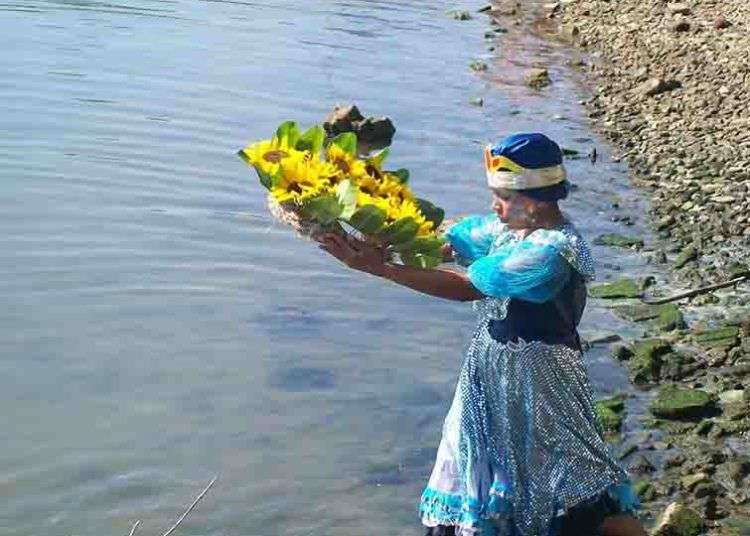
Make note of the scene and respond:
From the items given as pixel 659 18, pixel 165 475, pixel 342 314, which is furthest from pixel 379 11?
pixel 165 475

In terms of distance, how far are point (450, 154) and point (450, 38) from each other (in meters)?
10.7

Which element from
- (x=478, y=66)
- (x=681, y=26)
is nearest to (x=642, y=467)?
(x=478, y=66)

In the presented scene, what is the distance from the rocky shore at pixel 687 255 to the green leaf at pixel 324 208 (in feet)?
8.66

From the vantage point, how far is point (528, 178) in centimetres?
511

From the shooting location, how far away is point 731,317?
999 cm

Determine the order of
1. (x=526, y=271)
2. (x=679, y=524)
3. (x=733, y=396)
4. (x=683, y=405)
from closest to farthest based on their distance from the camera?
(x=526, y=271) → (x=679, y=524) → (x=683, y=405) → (x=733, y=396)

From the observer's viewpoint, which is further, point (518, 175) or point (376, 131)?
point (376, 131)

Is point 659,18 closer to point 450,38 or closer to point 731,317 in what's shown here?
point 450,38

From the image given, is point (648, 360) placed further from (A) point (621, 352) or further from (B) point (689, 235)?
(B) point (689, 235)

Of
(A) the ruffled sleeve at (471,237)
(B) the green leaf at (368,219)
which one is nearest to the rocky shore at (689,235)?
(A) the ruffled sleeve at (471,237)

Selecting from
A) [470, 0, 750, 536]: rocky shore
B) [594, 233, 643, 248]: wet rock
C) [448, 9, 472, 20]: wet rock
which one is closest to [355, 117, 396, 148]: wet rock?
[470, 0, 750, 536]: rocky shore

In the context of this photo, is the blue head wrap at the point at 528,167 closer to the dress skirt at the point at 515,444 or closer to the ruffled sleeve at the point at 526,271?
the ruffled sleeve at the point at 526,271

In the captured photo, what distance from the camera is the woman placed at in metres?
5.12

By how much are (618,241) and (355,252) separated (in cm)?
799
